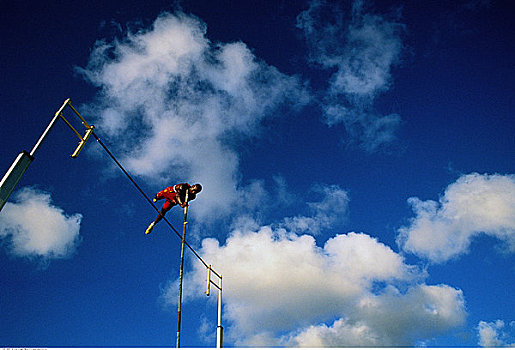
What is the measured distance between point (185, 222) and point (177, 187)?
1245 mm

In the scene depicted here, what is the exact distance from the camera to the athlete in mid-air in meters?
12.8

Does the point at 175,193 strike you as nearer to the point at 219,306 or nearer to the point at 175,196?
the point at 175,196

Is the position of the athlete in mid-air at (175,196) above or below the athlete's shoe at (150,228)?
above

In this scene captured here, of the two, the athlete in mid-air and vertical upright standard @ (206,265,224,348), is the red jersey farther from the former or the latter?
vertical upright standard @ (206,265,224,348)

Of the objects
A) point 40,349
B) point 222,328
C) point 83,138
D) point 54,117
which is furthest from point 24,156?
point 222,328

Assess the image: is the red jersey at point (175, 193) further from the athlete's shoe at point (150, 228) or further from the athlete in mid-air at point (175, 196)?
the athlete's shoe at point (150, 228)

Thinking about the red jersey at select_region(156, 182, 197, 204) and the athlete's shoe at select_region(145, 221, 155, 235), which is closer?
the red jersey at select_region(156, 182, 197, 204)

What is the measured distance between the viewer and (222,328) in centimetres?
1440

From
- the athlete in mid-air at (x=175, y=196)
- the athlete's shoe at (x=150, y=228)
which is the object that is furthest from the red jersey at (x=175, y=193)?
the athlete's shoe at (x=150, y=228)

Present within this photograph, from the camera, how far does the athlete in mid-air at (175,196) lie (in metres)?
12.8

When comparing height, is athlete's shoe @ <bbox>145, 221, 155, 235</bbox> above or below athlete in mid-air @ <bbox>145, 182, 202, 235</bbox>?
below

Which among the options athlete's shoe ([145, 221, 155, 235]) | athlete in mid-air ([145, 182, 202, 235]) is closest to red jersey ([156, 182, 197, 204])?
athlete in mid-air ([145, 182, 202, 235])

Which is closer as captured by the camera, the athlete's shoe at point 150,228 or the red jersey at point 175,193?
the red jersey at point 175,193

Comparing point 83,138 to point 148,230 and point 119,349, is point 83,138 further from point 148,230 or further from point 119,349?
point 148,230
